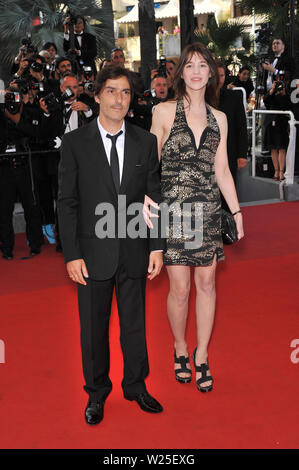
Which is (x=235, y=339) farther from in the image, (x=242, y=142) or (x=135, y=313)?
(x=242, y=142)

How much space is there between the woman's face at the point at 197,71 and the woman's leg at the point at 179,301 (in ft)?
2.94

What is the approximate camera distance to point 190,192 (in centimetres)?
298

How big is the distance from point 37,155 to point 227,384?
142 inches

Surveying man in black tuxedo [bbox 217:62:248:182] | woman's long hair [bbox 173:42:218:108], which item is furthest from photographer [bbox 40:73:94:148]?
woman's long hair [bbox 173:42:218:108]

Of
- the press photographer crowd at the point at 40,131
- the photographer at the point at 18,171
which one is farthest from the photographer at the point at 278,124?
the photographer at the point at 18,171

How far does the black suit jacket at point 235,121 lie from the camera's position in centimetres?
504

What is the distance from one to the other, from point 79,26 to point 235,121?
428 centimetres

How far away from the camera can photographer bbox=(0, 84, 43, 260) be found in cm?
583

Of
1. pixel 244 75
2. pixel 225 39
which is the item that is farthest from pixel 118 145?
pixel 225 39

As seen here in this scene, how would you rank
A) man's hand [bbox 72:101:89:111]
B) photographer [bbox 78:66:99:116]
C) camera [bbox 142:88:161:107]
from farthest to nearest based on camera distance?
camera [bbox 142:88:161:107]
photographer [bbox 78:66:99:116]
man's hand [bbox 72:101:89:111]

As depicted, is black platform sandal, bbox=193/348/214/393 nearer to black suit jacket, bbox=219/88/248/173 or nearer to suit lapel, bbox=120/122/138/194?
suit lapel, bbox=120/122/138/194

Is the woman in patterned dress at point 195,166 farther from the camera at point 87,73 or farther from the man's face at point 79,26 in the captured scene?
the man's face at point 79,26

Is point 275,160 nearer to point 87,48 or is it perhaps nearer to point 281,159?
point 281,159

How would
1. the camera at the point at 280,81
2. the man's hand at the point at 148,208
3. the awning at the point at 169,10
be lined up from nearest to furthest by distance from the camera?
the man's hand at the point at 148,208 < the camera at the point at 280,81 < the awning at the point at 169,10
